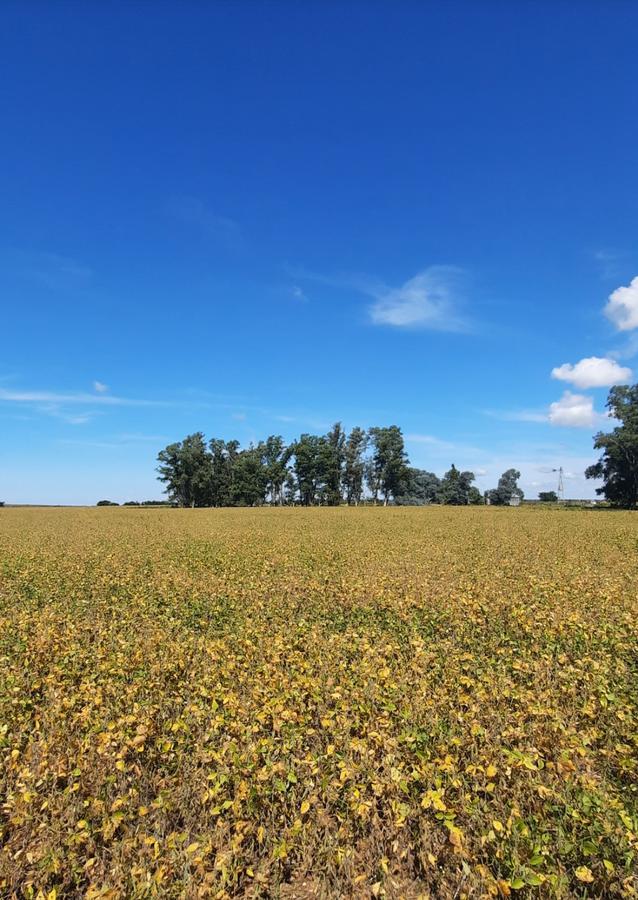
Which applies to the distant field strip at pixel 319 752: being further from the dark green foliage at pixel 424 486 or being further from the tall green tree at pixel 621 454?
the dark green foliage at pixel 424 486

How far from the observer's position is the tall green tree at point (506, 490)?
143250 mm

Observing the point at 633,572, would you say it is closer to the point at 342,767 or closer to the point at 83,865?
the point at 342,767

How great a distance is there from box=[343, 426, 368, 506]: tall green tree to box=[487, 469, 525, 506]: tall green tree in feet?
153

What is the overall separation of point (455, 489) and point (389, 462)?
27480mm

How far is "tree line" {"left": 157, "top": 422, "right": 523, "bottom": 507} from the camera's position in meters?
106

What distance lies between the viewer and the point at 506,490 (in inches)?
5733

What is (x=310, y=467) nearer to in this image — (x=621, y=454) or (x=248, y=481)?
(x=248, y=481)

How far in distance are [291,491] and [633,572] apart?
104 m

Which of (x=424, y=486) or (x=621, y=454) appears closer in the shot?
(x=621, y=454)

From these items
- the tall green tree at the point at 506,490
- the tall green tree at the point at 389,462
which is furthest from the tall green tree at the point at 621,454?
the tall green tree at the point at 506,490

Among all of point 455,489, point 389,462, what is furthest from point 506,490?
point 389,462

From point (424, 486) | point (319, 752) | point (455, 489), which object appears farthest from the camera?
point (424, 486)

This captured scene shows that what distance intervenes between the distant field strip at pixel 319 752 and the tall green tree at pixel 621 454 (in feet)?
242

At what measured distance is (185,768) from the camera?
486 cm
